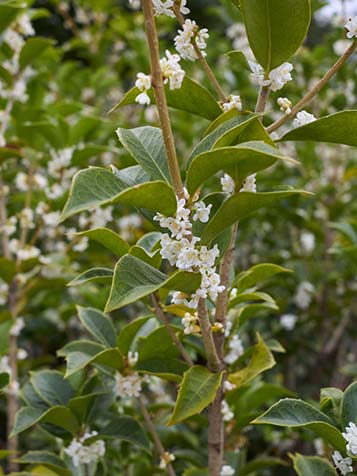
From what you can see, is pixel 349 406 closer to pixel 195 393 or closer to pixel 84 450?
pixel 195 393

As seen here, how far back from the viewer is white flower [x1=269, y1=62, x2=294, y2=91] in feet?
2.56

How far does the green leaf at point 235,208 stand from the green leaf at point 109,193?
6 cm

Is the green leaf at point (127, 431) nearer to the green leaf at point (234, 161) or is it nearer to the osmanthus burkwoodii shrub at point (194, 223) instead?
the osmanthus burkwoodii shrub at point (194, 223)

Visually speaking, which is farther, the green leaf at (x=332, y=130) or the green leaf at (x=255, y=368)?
the green leaf at (x=255, y=368)

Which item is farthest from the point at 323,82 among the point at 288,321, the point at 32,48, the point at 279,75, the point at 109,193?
the point at 288,321

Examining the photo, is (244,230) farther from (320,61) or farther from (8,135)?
(8,135)

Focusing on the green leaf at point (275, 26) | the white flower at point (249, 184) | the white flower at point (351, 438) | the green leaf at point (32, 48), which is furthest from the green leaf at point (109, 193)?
the green leaf at point (32, 48)

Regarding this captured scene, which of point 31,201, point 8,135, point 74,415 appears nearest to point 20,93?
point 8,135

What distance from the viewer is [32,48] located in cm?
183

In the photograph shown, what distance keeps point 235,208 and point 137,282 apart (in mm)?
140

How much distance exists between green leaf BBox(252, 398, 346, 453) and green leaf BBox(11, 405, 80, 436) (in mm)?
411

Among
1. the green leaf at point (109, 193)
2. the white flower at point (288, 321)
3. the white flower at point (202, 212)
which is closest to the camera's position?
the green leaf at point (109, 193)

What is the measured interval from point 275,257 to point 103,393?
1.33 metres

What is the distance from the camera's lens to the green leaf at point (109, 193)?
645mm
